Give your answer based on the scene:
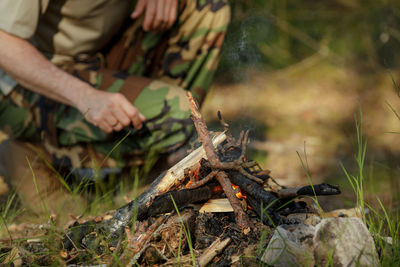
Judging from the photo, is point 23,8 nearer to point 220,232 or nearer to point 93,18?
point 93,18

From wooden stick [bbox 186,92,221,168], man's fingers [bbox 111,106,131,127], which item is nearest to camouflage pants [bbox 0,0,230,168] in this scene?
man's fingers [bbox 111,106,131,127]

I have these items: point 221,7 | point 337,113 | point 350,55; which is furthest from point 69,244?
point 350,55

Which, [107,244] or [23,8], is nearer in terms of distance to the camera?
[107,244]

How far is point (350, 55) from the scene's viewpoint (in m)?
4.77

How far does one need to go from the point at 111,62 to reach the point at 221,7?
0.85m

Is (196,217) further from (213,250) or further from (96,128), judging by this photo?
(96,128)

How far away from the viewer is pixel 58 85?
199 centimetres

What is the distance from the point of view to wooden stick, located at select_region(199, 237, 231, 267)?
1.13m

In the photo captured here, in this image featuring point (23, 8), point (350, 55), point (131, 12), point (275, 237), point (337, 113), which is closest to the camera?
point (275, 237)

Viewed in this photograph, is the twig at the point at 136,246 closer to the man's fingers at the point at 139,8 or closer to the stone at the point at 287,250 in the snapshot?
the stone at the point at 287,250

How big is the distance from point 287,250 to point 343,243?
0.17m

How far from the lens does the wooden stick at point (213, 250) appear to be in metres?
1.13

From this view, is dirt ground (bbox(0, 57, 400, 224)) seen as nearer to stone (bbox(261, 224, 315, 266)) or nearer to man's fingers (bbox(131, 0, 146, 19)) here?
man's fingers (bbox(131, 0, 146, 19))

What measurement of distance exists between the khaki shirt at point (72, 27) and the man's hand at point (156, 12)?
85mm
